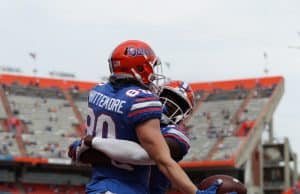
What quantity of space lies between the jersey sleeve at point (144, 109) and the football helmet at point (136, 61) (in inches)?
6.3

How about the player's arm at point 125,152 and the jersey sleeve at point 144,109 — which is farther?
the player's arm at point 125,152

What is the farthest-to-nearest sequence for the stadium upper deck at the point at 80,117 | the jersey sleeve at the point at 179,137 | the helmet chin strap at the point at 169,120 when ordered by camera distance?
the stadium upper deck at the point at 80,117
the helmet chin strap at the point at 169,120
the jersey sleeve at the point at 179,137

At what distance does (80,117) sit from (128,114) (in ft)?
107

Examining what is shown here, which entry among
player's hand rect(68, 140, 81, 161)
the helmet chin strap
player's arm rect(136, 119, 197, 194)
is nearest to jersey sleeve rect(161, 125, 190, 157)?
the helmet chin strap

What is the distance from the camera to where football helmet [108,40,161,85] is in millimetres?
3836

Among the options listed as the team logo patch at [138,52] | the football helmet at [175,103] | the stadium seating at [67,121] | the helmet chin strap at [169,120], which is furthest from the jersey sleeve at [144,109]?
the stadium seating at [67,121]

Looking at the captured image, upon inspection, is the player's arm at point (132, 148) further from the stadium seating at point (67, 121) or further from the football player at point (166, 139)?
the stadium seating at point (67, 121)

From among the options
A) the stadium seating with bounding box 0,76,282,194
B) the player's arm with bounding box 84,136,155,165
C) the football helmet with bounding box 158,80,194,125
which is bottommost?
the stadium seating with bounding box 0,76,282,194

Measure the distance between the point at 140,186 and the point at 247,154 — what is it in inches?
1178

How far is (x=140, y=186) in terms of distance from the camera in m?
3.91

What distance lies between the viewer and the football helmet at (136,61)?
12.6 feet

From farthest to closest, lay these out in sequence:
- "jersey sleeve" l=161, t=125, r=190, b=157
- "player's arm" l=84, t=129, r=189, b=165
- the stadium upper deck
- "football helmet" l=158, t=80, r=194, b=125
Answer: the stadium upper deck < "football helmet" l=158, t=80, r=194, b=125 < "jersey sleeve" l=161, t=125, r=190, b=157 < "player's arm" l=84, t=129, r=189, b=165

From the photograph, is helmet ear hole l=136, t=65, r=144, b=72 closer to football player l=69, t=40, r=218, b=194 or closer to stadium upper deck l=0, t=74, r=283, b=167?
football player l=69, t=40, r=218, b=194

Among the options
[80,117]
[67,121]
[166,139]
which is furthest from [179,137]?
[80,117]
